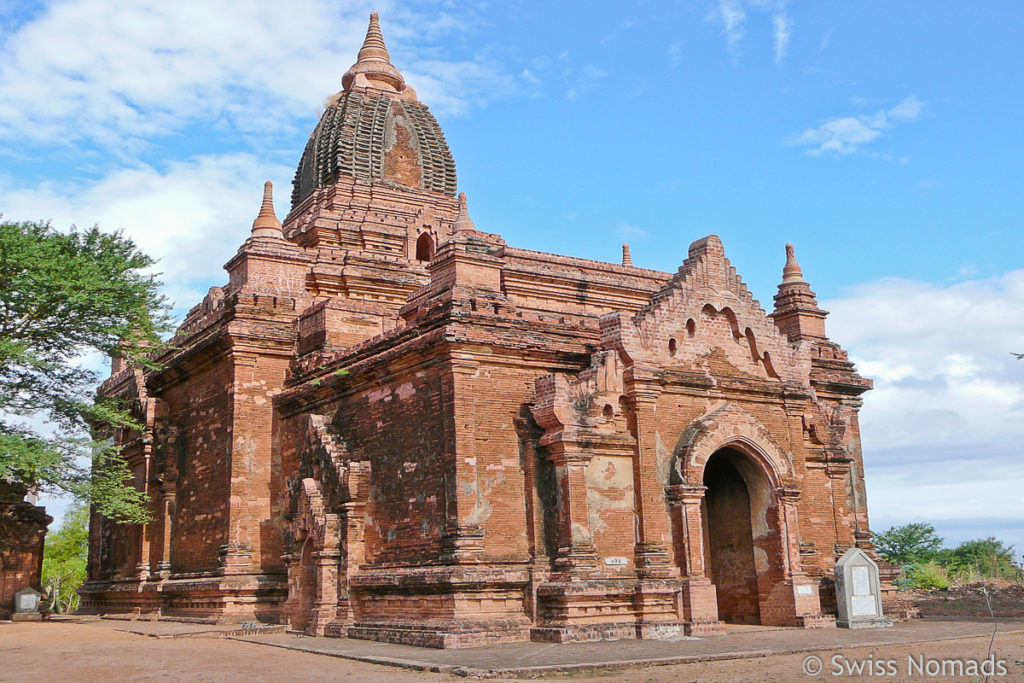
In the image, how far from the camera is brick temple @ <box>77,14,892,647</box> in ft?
59.3

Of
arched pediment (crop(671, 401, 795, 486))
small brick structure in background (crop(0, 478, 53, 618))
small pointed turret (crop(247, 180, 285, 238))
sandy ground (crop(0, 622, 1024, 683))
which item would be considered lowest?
sandy ground (crop(0, 622, 1024, 683))

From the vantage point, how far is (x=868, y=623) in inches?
794

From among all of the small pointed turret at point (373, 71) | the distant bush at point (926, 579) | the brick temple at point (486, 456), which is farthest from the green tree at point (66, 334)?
the distant bush at point (926, 579)

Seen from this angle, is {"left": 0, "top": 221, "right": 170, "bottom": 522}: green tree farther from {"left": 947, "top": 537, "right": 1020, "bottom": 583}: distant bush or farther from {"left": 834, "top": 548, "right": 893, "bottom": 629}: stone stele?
{"left": 947, "top": 537, "right": 1020, "bottom": 583}: distant bush

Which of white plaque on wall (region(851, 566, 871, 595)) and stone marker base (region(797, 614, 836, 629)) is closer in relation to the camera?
stone marker base (region(797, 614, 836, 629))

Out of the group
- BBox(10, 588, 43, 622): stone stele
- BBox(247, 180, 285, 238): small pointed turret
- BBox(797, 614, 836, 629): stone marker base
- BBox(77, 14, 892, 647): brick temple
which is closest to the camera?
BBox(77, 14, 892, 647): brick temple

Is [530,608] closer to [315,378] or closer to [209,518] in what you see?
[315,378]

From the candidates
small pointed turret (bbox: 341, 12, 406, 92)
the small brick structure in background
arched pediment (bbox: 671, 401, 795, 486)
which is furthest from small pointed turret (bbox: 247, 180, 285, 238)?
arched pediment (bbox: 671, 401, 795, 486)

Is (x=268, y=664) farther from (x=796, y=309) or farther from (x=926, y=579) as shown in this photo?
(x=926, y=579)

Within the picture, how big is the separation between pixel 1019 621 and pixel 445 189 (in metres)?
19.7

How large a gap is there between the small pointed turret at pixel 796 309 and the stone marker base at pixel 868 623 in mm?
7762

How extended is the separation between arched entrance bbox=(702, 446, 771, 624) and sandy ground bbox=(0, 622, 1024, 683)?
4.23 m

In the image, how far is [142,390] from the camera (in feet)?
90.9

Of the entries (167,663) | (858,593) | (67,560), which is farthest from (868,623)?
(67,560)
